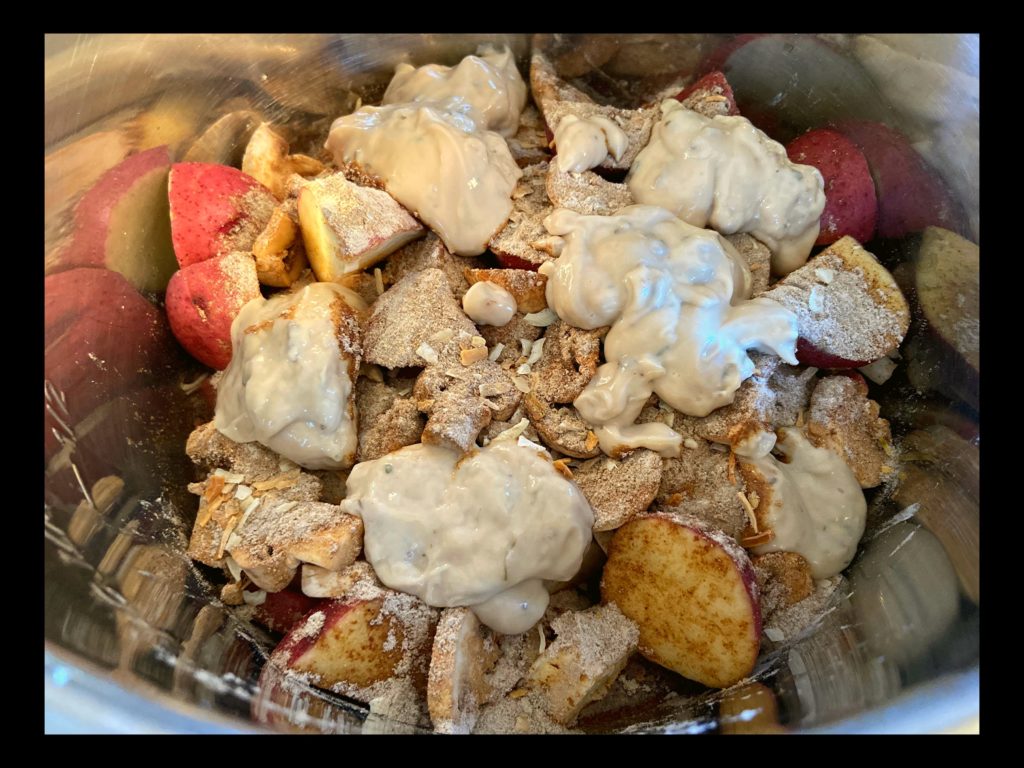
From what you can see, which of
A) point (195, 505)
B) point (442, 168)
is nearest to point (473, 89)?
point (442, 168)

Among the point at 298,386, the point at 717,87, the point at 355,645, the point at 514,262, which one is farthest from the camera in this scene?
the point at 717,87

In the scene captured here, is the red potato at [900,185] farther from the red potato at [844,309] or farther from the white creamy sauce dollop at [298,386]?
the white creamy sauce dollop at [298,386]

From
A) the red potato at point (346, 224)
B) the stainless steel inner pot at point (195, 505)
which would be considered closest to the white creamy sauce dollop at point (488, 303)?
the red potato at point (346, 224)

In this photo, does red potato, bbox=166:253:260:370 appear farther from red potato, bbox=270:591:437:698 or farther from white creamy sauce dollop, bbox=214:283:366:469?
red potato, bbox=270:591:437:698

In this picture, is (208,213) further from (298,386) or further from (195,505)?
(195,505)

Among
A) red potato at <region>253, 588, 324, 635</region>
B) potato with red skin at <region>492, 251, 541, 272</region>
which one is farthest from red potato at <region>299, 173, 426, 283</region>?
red potato at <region>253, 588, 324, 635</region>
